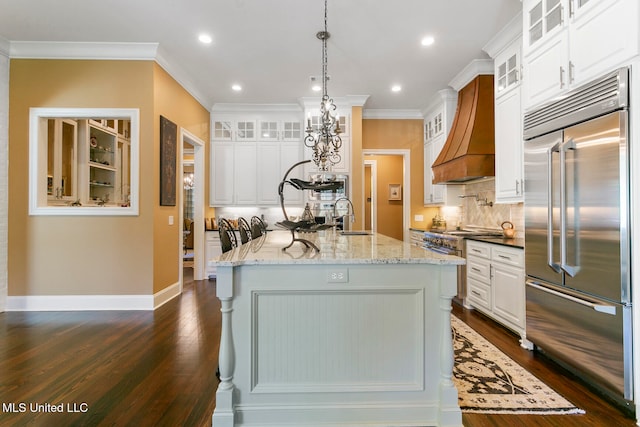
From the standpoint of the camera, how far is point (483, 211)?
186 inches

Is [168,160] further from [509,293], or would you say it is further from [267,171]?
[509,293]

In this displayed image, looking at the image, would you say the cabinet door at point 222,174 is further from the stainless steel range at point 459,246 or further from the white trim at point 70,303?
the stainless steel range at point 459,246

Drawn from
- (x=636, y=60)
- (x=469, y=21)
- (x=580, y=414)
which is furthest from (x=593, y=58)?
(x=580, y=414)

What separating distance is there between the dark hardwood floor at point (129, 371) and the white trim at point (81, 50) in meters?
3.01

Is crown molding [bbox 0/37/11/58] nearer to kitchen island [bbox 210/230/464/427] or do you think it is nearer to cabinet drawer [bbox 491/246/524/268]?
kitchen island [bbox 210/230/464/427]

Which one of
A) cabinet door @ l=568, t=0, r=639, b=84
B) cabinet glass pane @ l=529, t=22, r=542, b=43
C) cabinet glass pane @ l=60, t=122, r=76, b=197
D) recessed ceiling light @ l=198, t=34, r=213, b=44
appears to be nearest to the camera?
cabinet door @ l=568, t=0, r=639, b=84

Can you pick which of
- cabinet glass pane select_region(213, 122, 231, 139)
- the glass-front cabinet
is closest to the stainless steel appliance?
the glass-front cabinet

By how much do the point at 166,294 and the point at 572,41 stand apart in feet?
15.7

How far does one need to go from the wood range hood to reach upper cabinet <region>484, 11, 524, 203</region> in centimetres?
20

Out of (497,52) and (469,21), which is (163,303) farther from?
(497,52)

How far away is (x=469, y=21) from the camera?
3.30 metres

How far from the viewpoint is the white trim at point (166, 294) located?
12.9ft

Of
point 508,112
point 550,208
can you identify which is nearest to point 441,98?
point 508,112

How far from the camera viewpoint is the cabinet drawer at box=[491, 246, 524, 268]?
286cm
